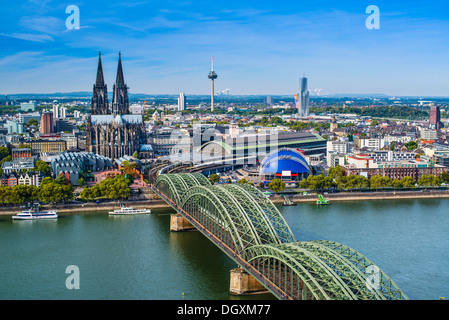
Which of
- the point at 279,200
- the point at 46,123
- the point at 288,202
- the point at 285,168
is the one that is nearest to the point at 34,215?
the point at 279,200

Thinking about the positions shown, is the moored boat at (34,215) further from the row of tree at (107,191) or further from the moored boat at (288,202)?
the moored boat at (288,202)

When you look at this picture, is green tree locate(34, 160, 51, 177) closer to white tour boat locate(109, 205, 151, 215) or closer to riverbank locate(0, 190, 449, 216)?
riverbank locate(0, 190, 449, 216)

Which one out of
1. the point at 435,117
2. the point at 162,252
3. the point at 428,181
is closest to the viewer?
the point at 162,252

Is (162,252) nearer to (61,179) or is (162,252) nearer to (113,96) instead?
(61,179)

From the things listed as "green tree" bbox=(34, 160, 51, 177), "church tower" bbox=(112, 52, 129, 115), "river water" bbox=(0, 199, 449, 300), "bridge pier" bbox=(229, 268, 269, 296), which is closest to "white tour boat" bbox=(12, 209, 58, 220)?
"river water" bbox=(0, 199, 449, 300)

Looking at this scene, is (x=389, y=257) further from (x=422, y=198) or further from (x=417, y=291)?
(x=422, y=198)

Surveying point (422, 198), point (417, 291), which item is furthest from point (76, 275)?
point (422, 198)
